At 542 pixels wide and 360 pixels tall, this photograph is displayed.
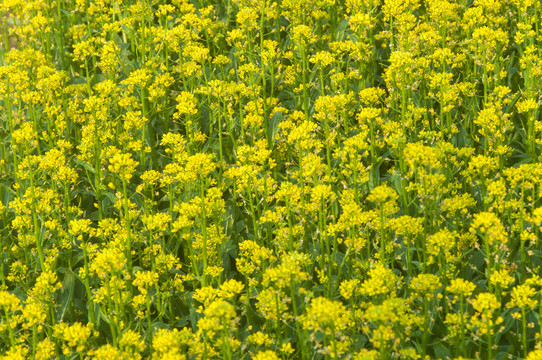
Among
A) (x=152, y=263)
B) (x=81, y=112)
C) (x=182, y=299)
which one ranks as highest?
(x=81, y=112)

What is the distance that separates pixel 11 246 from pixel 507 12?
6169mm

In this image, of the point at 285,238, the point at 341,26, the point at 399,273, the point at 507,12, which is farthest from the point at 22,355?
the point at 507,12

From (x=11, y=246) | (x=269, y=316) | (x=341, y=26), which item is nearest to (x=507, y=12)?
(x=341, y=26)

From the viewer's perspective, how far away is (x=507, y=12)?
8.66 metres

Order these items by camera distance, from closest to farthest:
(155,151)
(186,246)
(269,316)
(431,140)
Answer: (269,316) < (186,246) < (431,140) < (155,151)

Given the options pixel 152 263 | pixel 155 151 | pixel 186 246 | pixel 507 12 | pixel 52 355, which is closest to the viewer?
pixel 52 355

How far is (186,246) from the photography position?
6.36 meters

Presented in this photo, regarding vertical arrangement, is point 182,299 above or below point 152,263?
below

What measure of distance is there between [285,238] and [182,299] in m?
1.10

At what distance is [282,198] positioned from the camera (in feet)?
19.3

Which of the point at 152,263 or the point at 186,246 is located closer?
the point at 152,263

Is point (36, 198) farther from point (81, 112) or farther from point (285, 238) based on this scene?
point (285, 238)

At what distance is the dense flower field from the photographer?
494 centimetres

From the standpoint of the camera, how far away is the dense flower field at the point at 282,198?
16.2 ft
